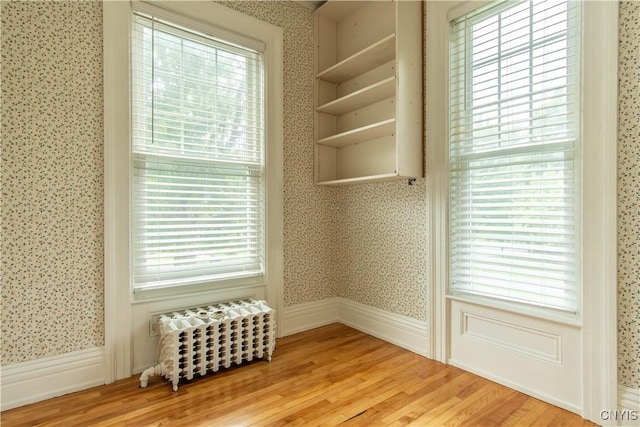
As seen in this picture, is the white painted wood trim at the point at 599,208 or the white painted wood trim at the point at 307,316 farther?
the white painted wood trim at the point at 307,316

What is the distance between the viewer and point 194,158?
2.48 metres

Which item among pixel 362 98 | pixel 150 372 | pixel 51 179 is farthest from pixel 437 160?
pixel 51 179

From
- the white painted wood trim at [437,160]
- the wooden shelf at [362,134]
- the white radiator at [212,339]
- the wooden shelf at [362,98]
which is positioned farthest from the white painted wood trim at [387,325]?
the wooden shelf at [362,98]

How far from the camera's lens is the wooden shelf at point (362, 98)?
2.52 m

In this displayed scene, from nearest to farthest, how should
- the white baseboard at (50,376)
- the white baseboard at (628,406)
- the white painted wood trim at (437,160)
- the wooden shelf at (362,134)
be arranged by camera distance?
the white baseboard at (628,406) < the white baseboard at (50,376) < the white painted wood trim at (437,160) < the wooden shelf at (362,134)

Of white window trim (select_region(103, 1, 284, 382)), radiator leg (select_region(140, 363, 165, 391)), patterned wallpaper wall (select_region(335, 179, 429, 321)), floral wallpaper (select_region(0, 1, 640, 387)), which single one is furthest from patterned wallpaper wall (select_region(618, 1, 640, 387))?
white window trim (select_region(103, 1, 284, 382))

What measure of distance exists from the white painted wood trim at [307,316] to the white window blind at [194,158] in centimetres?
49

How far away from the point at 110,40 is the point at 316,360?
2.56 meters

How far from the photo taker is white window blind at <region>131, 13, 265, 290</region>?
Answer: 2.30 m

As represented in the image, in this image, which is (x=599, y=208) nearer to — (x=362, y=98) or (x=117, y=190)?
(x=362, y=98)

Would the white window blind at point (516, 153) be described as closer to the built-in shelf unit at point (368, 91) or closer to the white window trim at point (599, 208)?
the white window trim at point (599, 208)

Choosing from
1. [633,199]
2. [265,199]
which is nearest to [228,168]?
[265,199]

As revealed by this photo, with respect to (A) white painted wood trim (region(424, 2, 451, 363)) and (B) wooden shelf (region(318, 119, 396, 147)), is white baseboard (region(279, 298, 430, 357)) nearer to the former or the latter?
(A) white painted wood trim (region(424, 2, 451, 363))

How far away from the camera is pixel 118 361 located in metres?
2.19
